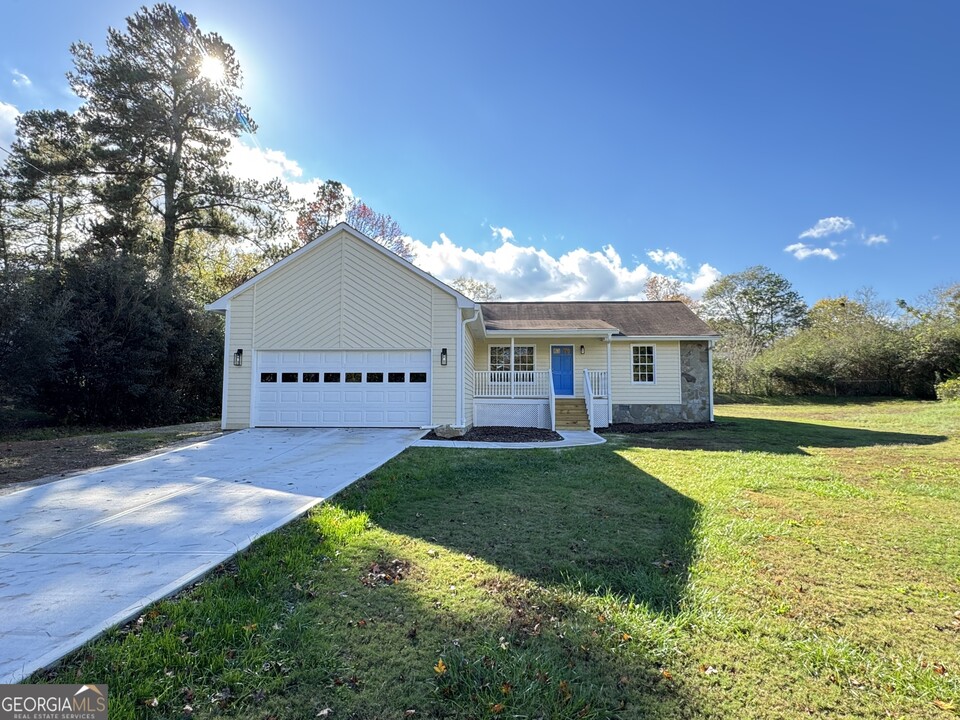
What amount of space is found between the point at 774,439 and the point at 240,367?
1396 centimetres

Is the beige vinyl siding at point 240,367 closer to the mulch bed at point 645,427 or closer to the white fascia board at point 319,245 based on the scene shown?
the white fascia board at point 319,245

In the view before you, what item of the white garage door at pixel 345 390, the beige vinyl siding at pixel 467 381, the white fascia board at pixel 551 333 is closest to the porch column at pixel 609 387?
the white fascia board at pixel 551 333

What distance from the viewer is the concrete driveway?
2.53m

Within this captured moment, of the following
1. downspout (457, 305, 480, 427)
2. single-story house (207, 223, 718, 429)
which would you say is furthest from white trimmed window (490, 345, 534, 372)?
downspout (457, 305, 480, 427)

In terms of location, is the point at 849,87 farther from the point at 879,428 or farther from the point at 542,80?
the point at 879,428

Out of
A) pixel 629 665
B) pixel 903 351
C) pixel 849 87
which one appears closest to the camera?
pixel 629 665

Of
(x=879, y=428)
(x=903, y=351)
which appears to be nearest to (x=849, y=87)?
(x=879, y=428)

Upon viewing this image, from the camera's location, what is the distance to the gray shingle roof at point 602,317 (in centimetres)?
1540

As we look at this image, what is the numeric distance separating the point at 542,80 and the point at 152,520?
42.0 ft

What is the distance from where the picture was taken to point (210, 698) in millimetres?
1979

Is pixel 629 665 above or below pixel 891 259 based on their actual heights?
below

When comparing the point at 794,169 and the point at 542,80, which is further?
the point at 794,169

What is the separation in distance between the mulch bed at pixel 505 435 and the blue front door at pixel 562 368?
2430 mm

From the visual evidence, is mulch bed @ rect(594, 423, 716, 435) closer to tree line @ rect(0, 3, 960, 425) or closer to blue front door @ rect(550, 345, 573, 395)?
blue front door @ rect(550, 345, 573, 395)
